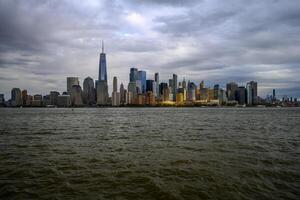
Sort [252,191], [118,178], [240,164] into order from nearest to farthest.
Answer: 1. [252,191]
2. [118,178]
3. [240,164]

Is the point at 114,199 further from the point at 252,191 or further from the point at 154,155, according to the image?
the point at 154,155

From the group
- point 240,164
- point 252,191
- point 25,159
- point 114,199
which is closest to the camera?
point 114,199

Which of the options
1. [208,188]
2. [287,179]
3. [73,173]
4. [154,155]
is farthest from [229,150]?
[73,173]

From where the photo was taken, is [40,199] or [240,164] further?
[240,164]

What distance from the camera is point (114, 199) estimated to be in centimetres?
1273

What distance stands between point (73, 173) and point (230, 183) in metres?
9.22

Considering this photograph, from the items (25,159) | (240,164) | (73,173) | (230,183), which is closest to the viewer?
(230,183)

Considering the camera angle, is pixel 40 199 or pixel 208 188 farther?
pixel 208 188

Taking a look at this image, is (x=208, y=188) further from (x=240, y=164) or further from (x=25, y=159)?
(x=25, y=159)

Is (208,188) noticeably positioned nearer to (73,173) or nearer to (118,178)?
(118,178)

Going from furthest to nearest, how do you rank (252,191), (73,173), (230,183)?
(73,173), (230,183), (252,191)

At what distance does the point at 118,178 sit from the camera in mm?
16250

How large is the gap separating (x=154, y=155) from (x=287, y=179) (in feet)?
34.4

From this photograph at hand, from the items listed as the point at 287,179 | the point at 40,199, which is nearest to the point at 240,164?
the point at 287,179
